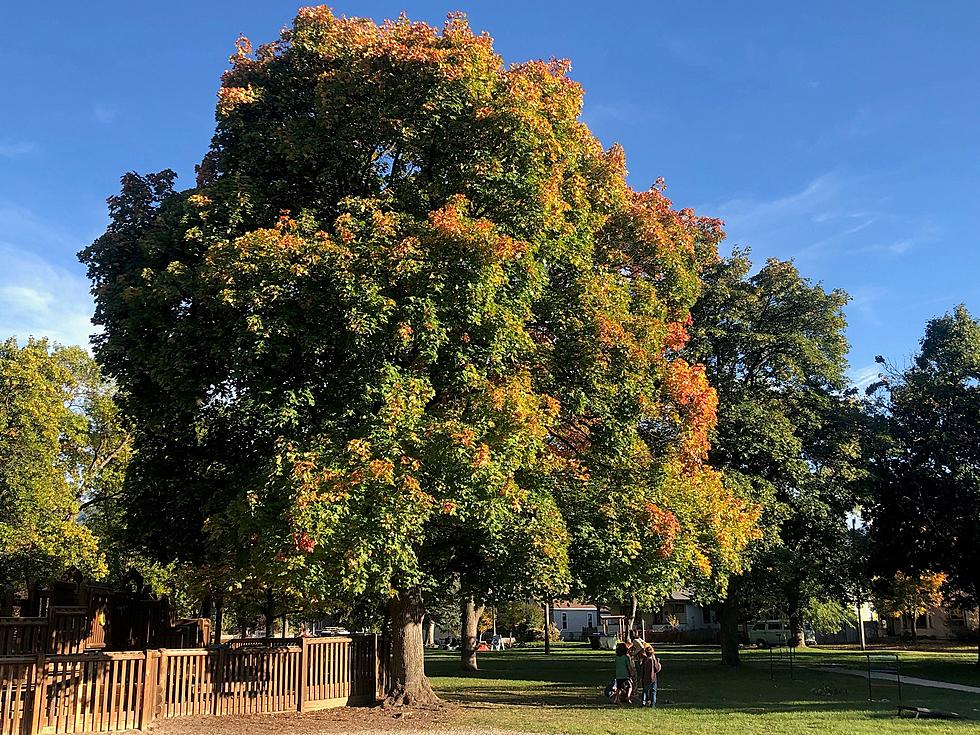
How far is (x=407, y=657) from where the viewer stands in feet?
53.7

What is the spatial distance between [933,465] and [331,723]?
23.5 meters

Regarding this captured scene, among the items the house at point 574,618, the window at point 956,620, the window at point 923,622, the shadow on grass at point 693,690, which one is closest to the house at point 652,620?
the house at point 574,618

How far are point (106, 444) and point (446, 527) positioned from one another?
29211mm

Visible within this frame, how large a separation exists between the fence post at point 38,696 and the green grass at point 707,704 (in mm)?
6573

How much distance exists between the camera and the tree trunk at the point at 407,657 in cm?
1614

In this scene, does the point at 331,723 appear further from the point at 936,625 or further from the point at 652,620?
the point at 652,620

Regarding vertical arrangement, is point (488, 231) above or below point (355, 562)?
above

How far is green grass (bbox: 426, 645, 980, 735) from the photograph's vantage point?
13.4 meters

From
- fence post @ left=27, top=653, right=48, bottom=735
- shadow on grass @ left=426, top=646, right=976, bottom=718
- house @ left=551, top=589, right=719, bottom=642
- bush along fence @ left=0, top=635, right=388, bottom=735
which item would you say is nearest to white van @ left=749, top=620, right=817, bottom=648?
house @ left=551, top=589, right=719, bottom=642

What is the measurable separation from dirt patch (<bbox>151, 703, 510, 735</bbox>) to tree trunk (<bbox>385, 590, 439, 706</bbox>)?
1.39 ft

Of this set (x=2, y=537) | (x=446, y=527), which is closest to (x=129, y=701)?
(x=446, y=527)

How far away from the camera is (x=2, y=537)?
97.1 feet

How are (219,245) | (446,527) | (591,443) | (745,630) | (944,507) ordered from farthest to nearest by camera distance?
(745,630) → (944,507) → (591,443) → (446,527) → (219,245)

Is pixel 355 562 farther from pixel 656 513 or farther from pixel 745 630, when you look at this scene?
pixel 745 630
